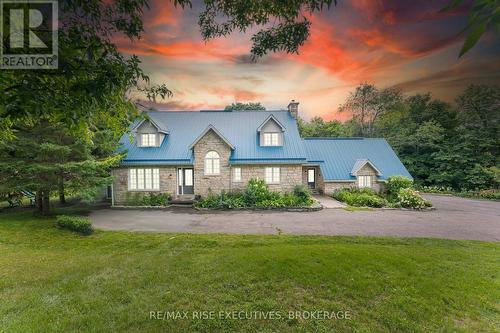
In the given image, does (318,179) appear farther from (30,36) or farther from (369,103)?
(369,103)

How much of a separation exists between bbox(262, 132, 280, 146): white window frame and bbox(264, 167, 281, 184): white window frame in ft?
7.81

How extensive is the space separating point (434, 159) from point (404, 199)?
60.6 feet

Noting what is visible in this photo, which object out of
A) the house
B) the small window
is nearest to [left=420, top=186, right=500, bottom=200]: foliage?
the house

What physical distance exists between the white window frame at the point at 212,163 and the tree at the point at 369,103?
34.9 meters

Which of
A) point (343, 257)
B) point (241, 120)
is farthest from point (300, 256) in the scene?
point (241, 120)

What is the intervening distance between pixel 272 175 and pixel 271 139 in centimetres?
322

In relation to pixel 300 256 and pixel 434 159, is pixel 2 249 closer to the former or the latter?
pixel 300 256

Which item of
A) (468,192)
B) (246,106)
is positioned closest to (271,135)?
(468,192)

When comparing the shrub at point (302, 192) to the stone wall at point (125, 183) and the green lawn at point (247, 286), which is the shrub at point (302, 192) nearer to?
the green lawn at point (247, 286)

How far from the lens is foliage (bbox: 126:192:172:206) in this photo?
1661cm

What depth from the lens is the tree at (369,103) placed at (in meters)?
41.5

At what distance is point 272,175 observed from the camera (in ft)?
59.2

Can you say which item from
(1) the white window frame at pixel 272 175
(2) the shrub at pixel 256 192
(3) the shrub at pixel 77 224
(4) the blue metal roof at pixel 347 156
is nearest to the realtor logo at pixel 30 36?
(3) the shrub at pixel 77 224

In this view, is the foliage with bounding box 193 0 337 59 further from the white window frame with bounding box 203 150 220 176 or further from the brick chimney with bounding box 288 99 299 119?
the brick chimney with bounding box 288 99 299 119
